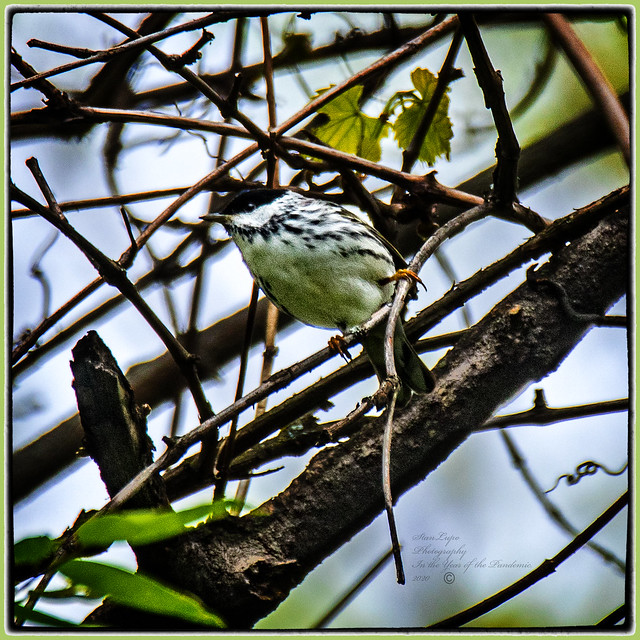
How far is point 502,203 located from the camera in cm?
162

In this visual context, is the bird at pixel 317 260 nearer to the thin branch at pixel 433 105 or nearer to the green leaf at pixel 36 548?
the thin branch at pixel 433 105

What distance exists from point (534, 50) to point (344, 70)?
0.46 m

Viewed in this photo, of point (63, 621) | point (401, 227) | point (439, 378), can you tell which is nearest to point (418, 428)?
point (439, 378)

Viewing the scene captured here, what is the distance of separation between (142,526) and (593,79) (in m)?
1.10

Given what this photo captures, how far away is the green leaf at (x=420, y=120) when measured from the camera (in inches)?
67.7

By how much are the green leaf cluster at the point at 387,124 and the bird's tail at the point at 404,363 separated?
44 centimetres

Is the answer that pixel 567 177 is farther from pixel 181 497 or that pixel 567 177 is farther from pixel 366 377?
pixel 181 497

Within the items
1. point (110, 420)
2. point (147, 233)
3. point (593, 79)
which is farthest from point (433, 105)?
point (110, 420)

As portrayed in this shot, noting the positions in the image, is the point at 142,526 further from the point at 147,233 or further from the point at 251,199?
the point at 251,199

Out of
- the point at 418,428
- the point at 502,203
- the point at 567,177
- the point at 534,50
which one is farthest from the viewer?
the point at 567,177

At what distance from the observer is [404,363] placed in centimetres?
162

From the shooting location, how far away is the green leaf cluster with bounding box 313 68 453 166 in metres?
1.73

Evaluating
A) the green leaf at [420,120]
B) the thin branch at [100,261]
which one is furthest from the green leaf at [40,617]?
the green leaf at [420,120]

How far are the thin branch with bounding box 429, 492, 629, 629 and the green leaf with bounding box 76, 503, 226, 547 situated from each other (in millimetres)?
625
